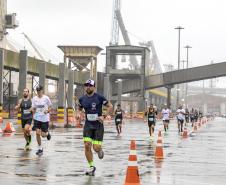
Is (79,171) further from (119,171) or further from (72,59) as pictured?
(72,59)

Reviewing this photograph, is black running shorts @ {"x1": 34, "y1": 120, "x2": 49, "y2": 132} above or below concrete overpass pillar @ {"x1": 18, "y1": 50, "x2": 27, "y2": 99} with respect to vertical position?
below

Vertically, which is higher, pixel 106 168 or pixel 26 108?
pixel 26 108

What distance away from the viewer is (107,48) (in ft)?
306

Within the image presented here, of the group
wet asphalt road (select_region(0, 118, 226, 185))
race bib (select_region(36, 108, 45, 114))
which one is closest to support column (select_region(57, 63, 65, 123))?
wet asphalt road (select_region(0, 118, 226, 185))

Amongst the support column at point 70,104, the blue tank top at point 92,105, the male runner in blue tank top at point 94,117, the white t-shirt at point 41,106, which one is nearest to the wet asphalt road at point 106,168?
the male runner in blue tank top at point 94,117

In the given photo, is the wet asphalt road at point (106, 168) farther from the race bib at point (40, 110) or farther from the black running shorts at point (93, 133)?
the race bib at point (40, 110)

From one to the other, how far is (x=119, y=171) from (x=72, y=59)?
73938 mm

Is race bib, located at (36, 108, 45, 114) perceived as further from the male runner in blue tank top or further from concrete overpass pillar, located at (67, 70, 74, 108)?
concrete overpass pillar, located at (67, 70, 74, 108)

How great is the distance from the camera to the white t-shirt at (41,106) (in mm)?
17109

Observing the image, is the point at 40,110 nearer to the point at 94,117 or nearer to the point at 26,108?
the point at 26,108

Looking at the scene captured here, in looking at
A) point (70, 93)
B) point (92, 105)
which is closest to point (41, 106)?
point (92, 105)

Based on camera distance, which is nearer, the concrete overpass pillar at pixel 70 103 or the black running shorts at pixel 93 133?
the black running shorts at pixel 93 133

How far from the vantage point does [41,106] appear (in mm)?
17094

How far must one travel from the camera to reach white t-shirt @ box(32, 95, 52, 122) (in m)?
17.1
